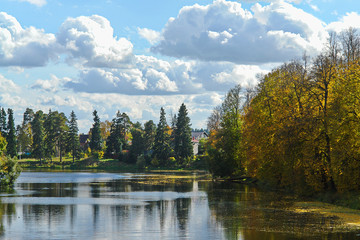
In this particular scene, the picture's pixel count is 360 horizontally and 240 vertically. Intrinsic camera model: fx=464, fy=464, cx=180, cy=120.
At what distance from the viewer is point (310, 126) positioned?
42.4 m

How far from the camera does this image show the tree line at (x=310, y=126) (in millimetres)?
38000

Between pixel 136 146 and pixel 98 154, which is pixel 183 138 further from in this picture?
pixel 98 154

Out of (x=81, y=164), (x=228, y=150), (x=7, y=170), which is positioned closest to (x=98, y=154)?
(x=81, y=164)

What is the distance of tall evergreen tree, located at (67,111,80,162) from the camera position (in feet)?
456

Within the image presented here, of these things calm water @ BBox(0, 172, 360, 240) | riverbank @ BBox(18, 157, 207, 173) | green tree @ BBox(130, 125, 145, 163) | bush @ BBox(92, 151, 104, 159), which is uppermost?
green tree @ BBox(130, 125, 145, 163)

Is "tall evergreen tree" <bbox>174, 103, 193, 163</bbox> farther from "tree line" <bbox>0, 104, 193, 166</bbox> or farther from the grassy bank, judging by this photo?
the grassy bank

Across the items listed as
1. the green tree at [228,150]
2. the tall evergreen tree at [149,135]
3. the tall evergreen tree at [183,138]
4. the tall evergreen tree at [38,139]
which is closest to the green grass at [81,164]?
the tall evergreen tree at [38,139]

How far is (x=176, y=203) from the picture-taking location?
42.6 meters

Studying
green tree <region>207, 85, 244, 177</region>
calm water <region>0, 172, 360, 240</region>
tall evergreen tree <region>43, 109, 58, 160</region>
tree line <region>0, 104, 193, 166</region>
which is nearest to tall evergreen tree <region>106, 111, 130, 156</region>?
tree line <region>0, 104, 193, 166</region>

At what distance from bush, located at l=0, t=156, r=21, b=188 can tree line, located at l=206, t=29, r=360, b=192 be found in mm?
29994

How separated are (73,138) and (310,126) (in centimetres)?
10784

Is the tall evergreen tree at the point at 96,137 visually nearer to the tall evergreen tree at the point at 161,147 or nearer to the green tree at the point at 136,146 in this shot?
the green tree at the point at 136,146

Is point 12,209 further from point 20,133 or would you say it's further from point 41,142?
point 20,133

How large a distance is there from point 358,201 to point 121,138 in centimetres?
11309
